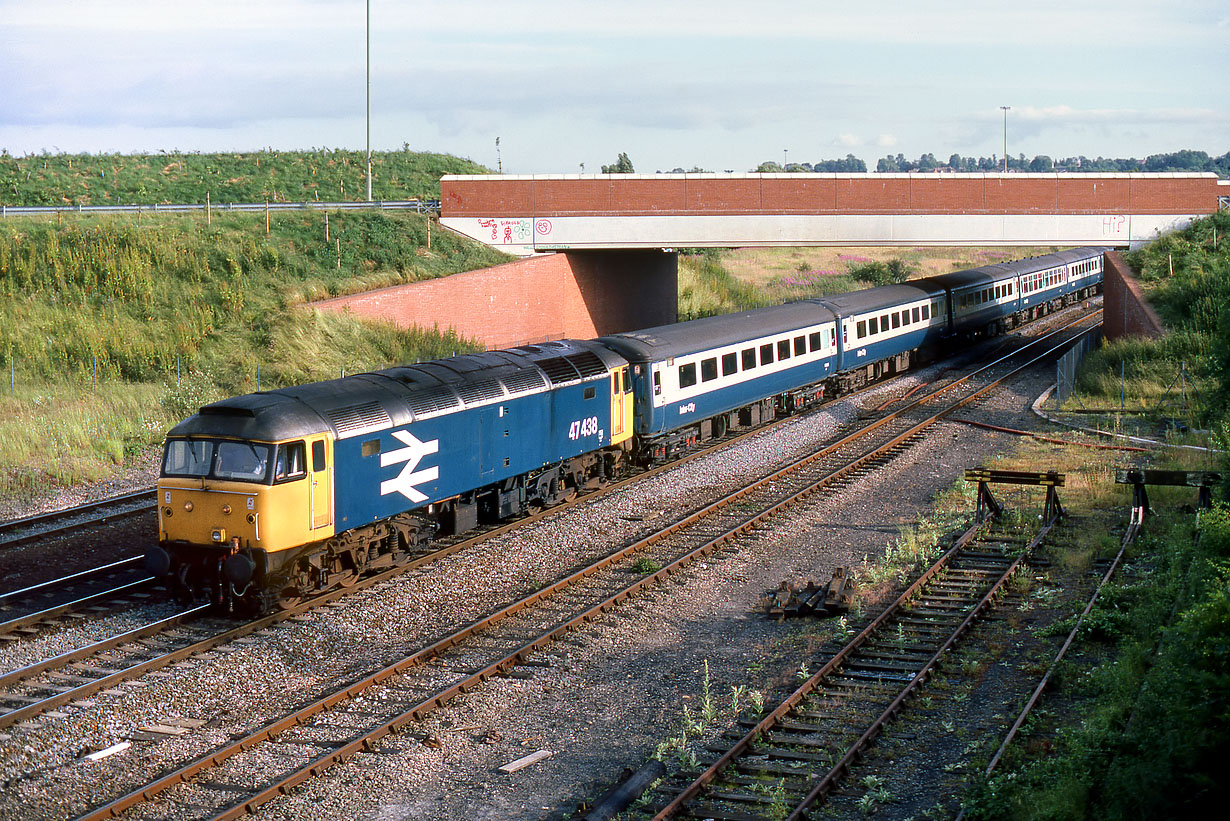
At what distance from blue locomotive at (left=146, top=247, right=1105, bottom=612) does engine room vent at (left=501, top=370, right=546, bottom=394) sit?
35 millimetres

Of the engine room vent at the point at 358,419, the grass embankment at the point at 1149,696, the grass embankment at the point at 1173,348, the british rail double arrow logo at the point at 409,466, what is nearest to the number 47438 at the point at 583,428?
the british rail double arrow logo at the point at 409,466

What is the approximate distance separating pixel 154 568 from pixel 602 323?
31.2 m

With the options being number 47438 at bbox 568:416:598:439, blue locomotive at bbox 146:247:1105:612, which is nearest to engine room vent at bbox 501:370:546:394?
blue locomotive at bbox 146:247:1105:612

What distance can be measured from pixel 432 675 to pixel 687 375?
13154 mm

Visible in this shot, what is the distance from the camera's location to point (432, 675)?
529 inches

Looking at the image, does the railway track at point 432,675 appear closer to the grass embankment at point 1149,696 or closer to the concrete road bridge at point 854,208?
the grass embankment at point 1149,696

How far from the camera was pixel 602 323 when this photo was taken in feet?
148

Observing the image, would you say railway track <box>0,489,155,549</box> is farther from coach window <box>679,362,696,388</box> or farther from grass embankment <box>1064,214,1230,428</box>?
grass embankment <box>1064,214,1230,428</box>

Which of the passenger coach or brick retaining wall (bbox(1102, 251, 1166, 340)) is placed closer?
the passenger coach

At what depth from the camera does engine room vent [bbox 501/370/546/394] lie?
63.5 feet

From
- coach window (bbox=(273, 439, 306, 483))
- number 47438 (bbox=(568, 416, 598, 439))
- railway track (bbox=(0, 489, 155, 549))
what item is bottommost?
railway track (bbox=(0, 489, 155, 549))

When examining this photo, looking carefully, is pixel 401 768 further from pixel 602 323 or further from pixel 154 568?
pixel 602 323

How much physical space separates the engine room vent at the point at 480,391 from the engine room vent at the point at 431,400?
28 cm

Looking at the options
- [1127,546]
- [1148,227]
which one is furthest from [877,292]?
[1127,546]
